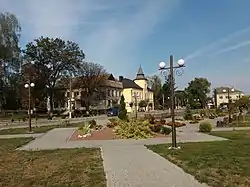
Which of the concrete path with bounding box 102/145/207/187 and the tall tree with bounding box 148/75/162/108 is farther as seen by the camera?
the tall tree with bounding box 148/75/162/108

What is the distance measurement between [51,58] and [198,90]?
5804 cm

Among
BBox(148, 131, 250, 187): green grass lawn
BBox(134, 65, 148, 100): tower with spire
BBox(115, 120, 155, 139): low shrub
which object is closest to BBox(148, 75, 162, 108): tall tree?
BBox(134, 65, 148, 100): tower with spire

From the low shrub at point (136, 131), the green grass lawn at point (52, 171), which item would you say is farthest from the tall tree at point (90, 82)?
the green grass lawn at point (52, 171)

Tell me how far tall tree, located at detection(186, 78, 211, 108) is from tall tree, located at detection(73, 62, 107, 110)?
34.3 m

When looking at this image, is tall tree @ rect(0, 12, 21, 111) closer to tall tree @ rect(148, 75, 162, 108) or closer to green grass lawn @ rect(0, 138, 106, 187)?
green grass lawn @ rect(0, 138, 106, 187)

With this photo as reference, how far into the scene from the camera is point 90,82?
84375 millimetres

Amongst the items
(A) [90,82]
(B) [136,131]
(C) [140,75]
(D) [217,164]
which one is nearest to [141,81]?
(C) [140,75]

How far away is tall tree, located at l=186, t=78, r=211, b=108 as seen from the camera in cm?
11105

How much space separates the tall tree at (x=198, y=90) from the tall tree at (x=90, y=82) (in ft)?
112

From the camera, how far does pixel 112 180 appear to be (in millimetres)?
8531

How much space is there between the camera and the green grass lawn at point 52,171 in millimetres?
8609

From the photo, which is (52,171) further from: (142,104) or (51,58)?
(142,104)

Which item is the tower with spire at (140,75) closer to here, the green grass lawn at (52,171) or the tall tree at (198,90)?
the tall tree at (198,90)

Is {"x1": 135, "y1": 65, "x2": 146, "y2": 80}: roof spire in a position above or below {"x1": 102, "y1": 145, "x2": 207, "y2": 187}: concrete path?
above
